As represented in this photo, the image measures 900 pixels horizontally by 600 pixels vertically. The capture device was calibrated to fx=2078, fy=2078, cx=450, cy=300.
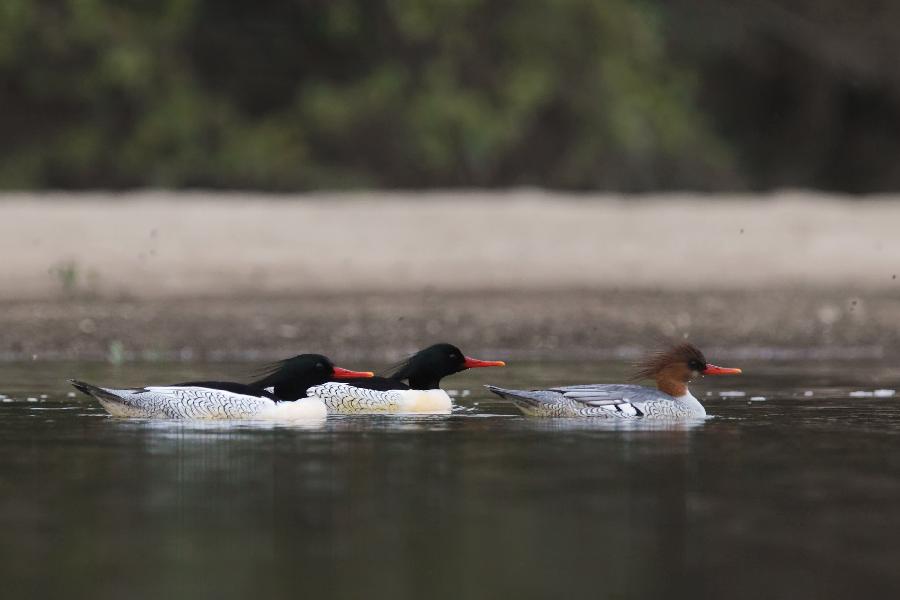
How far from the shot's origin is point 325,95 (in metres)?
31.6

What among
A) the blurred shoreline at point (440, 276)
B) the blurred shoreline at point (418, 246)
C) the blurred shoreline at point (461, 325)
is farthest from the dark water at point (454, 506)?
the blurred shoreline at point (418, 246)

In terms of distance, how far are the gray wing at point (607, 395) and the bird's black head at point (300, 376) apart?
1320mm

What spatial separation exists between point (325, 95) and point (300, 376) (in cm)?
1918

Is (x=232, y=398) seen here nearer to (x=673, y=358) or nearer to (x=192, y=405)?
(x=192, y=405)

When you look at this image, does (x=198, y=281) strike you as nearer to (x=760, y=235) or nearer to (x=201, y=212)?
(x=201, y=212)

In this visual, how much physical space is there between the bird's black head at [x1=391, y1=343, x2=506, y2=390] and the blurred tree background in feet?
56.1

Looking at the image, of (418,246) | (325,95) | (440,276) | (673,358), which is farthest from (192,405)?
(325,95)

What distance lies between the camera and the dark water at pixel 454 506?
7.29 m

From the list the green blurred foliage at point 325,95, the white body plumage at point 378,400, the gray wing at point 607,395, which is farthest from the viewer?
the green blurred foliage at point 325,95

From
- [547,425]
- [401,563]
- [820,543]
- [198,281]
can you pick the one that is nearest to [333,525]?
[401,563]

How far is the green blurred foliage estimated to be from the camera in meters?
30.8

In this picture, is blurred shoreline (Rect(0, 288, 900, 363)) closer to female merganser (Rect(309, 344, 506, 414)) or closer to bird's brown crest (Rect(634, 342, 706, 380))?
female merganser (Rect(309, 344, 506, 414))

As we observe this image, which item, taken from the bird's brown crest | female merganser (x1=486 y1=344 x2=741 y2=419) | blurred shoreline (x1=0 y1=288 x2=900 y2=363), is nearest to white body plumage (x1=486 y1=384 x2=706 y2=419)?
female merganser (x1=486 y1=344 x2=741 y2=419)

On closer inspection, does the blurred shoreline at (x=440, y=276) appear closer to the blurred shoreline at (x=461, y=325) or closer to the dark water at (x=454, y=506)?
the blurred shoreline at (x=461, y=325)
